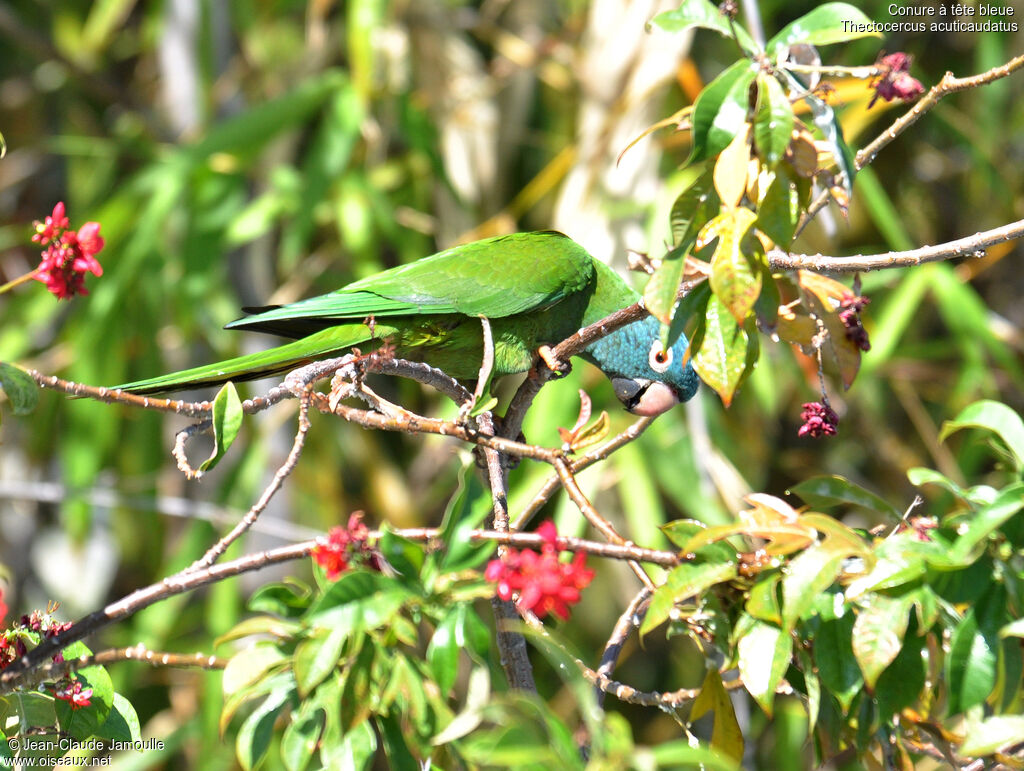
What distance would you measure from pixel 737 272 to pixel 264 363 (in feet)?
2.90

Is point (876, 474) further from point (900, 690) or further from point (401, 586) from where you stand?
point (401, 586)

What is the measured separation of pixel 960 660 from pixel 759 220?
1.69 feet

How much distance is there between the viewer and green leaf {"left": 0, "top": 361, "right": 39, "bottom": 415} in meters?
1.13

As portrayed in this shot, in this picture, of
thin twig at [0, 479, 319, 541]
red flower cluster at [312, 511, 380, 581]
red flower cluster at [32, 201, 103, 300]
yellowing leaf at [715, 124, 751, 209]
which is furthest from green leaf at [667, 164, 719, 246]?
thin twig at [0, 479, 319, 541]

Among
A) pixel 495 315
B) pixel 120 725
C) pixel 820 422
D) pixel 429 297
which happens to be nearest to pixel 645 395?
pixel 495 315

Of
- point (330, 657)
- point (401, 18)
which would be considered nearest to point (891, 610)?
point (330, 657)

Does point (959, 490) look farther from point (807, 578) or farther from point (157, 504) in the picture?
point (157, 504)

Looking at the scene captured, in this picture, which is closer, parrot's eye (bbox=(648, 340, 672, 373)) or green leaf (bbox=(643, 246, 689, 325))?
green leaf (bbox=(643, 246, 689, 325))

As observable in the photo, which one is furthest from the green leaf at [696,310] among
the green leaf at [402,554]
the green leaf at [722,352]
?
the green leaf at [402,554]

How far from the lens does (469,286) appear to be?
1939 millimetres

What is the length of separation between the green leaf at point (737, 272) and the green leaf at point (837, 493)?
0.32m

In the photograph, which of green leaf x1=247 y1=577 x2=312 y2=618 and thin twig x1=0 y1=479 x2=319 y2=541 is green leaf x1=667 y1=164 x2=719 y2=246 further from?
thin twig x1=0 y1=479 x2=319 y2=541

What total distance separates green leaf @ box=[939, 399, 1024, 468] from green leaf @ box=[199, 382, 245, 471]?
85 cm

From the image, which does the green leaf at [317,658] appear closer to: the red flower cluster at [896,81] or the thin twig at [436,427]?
the thin twig at [436,427]
